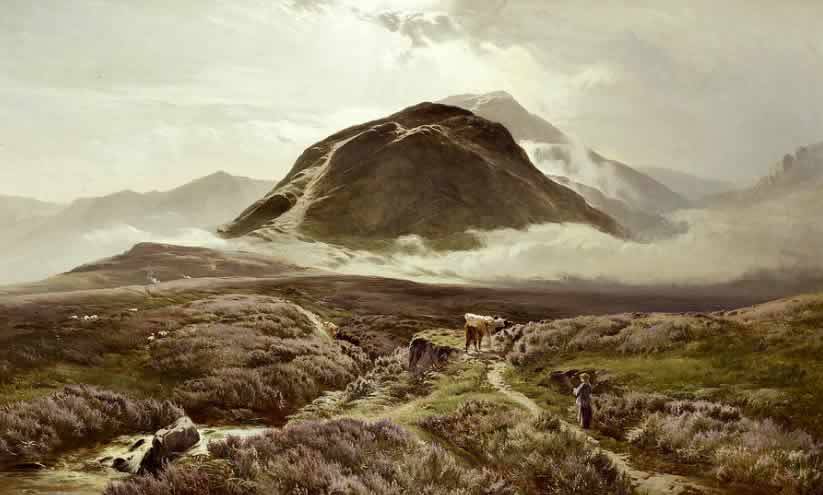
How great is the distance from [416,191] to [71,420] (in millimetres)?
104746

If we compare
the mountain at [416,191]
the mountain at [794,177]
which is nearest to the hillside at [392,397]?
the mountain at [794,177]

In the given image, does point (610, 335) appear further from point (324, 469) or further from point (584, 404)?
point (324, 469)

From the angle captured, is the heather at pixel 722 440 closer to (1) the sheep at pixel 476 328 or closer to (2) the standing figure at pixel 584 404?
(2) the standing figure at pixel 584 404

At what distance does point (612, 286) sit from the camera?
4216 cm

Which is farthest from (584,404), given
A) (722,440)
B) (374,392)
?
(374,392)

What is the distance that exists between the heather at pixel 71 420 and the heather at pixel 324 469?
565 cm

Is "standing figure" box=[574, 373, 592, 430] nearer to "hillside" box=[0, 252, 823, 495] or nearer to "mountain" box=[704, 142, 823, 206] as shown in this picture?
"hillside" box=[0, 252, 823, 495]

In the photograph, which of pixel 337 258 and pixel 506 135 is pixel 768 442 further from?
pixel 506 135

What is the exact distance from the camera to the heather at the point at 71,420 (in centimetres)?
1227

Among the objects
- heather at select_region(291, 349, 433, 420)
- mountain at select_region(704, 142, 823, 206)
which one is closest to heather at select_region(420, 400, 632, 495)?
heather at select_region(291, 349, 433, 420)

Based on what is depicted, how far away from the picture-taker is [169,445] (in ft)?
36.4

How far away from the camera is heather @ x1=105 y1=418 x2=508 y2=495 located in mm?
8117

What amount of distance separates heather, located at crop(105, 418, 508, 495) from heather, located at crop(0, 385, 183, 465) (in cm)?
565

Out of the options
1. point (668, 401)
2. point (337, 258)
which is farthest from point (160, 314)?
point (337, 258)
